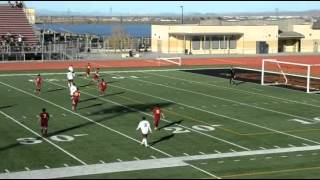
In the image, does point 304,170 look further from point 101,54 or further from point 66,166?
point 101,54

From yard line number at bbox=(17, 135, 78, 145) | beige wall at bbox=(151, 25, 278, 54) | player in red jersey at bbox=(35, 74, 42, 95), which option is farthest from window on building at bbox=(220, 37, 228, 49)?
yard line number at bbox=(17, 135, 78, 145)

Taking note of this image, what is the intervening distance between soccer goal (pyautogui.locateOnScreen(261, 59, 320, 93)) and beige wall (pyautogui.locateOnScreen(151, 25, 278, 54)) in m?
17.4

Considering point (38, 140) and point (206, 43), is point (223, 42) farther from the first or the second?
point (38, 140)

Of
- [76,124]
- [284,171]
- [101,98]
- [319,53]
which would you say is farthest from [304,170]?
[319,53]

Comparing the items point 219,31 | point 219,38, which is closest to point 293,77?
point 219,31

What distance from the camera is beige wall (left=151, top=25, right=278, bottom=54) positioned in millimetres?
69938

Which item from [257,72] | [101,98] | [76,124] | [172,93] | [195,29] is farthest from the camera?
[195,29]

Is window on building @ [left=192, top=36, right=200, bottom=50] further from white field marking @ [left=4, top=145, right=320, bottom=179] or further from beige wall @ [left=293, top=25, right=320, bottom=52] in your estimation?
white field marking @ [left=4, top=145, right=320, bottom=179]

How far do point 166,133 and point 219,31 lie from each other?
160 ft

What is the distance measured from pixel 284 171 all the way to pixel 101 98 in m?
16.3

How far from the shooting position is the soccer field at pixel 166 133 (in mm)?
17391

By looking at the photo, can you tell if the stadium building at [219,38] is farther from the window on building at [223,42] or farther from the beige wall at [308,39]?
the beige wall at [308,39]

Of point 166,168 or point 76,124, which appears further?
point 76,124

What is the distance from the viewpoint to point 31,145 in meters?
20.3
